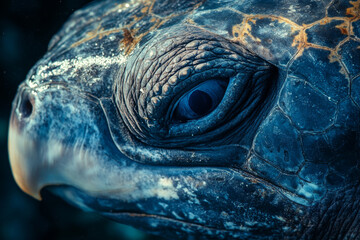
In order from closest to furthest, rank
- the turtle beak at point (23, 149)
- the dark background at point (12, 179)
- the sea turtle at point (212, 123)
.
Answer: the sea turtle at point (212, 123) → the turtle beak at point (23, 149) → the dark background at point (12, 179)

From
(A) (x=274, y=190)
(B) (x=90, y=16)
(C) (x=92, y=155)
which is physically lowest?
(C) (x=92, y=155)

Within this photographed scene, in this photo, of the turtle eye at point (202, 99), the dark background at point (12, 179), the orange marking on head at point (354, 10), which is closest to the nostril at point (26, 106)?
the turtle eye at point (202, 99)

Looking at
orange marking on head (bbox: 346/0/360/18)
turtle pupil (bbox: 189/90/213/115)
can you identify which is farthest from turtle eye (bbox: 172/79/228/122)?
orange marking on head (bbox: 346/0/360/18)

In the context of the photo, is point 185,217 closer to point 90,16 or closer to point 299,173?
point 299,173

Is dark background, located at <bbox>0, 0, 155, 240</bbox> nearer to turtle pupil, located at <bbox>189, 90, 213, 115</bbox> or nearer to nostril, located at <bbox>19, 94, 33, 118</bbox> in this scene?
nostril, located at <bbox>19, 94, 33, 118</bbox>

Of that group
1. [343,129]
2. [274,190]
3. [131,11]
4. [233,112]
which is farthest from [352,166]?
[131,11]

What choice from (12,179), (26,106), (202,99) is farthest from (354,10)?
(12,179)

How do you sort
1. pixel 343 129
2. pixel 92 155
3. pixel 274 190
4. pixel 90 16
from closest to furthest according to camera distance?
pixel 343 129, pixel 274 190, pixel 92 155, pixel 90 16

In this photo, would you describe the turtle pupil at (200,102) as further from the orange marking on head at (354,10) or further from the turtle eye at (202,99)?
the orange marking on head at (354,10)

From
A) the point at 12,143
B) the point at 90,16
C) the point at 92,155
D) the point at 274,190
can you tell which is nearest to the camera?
the point at 274,190
